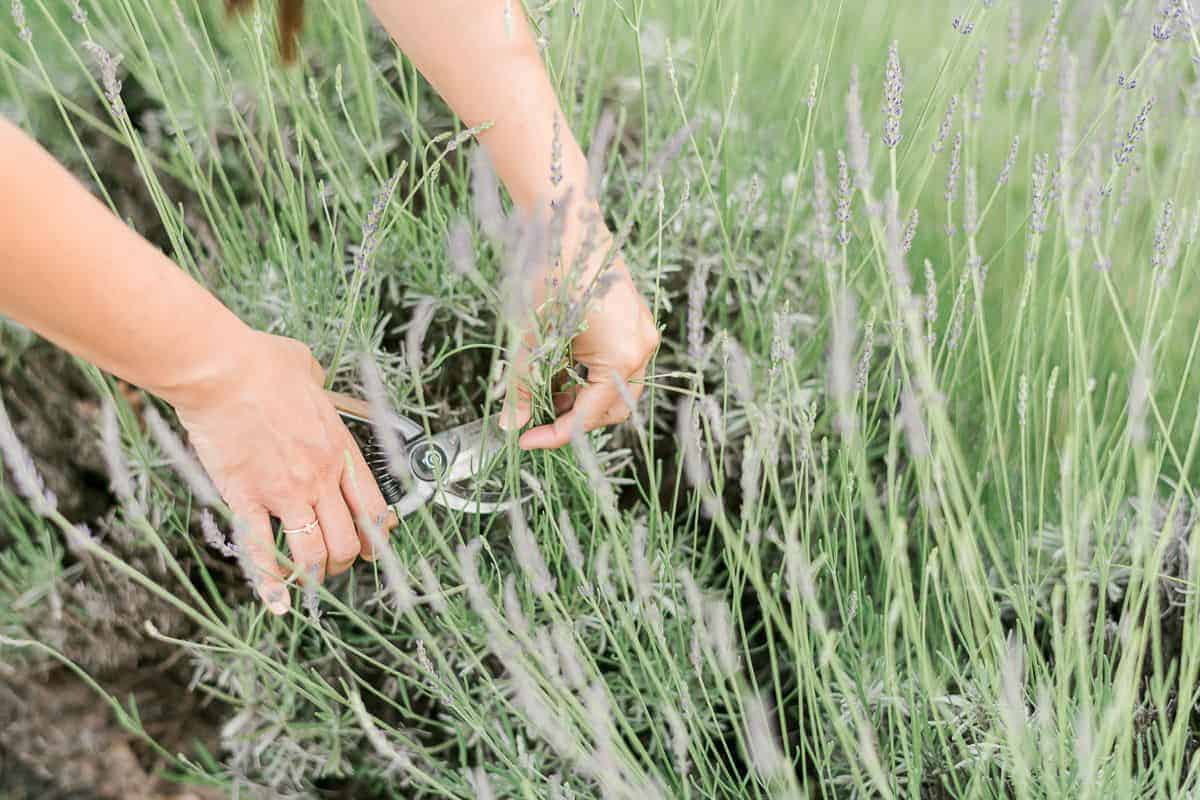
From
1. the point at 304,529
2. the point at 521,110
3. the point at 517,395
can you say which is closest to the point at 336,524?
the point at 304,529

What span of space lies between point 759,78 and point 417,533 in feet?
2.91

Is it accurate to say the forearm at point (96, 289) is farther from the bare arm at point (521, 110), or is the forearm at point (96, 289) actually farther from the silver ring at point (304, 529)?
the bare arm at point (521, 110)

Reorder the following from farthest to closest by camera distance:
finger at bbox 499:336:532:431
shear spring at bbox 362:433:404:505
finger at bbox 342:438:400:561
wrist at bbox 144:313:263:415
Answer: shear spring at bbox 362:433:404:505 → finger at bbox 342:438:400:561 → wrist at bbox 144:313:263:415 → finger at bbox 499:336:532:431

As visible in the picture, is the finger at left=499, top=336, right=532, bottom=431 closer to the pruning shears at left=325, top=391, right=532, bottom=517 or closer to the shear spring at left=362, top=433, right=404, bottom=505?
the pruning shears at left=325, top=391, right=532, bottom=517

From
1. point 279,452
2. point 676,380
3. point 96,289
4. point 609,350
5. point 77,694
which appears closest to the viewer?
point 96,289

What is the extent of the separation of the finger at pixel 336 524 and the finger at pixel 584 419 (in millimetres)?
187

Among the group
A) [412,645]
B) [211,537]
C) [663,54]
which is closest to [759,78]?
[663,54]

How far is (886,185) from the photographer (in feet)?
4.44

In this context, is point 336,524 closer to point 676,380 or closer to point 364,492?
point 364,492

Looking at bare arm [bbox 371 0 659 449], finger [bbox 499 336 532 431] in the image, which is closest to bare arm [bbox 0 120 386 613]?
finger [bbox 499 336 532 431]

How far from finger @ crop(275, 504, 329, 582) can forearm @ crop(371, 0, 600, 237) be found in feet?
1.32

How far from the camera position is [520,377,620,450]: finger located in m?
0.95

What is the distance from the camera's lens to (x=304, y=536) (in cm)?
92

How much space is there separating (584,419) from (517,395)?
97 mm
